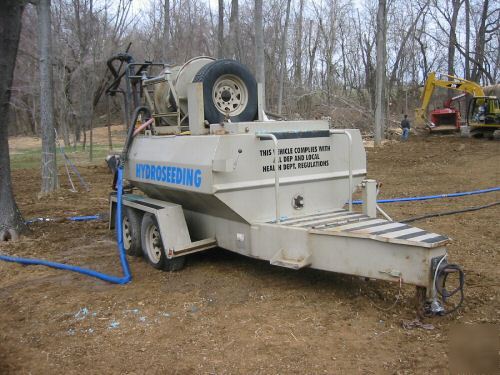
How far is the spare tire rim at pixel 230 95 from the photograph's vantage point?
6.13m

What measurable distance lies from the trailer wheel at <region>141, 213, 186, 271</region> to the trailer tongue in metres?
0.01

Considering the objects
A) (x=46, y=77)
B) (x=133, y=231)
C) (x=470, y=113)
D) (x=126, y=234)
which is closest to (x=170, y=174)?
(x=133, y=231)

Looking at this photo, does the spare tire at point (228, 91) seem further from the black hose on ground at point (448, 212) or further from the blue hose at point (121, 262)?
the black hose on ground at point (448, 212)

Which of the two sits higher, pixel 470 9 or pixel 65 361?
pixel 470 9

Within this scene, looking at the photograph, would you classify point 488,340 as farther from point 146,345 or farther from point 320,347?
point 146,345

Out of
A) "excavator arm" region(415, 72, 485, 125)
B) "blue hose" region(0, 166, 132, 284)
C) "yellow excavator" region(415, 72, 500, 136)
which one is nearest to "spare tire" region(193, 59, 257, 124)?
"blue hose" region(0, 166, 132, 284)

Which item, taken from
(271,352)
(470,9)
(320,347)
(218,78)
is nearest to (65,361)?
(271,352)

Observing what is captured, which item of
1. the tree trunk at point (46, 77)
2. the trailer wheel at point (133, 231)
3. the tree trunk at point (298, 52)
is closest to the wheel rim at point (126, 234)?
the trailer wheel at point (133, 231)

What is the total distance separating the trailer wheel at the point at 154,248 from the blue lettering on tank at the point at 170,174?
0.50m

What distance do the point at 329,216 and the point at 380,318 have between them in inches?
57.3

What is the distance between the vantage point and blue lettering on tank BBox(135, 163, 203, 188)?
552 cm

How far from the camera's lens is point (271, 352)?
3955mm

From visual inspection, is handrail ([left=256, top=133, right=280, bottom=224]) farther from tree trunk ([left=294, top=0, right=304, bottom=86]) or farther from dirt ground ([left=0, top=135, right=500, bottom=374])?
tree trunk ([left=294, top=0, right=304, bottom=86])

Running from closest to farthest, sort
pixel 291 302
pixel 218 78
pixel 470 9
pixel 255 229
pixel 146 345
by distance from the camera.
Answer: pixel 146 345 < pixel 291 302 < pixel 255 229 < pixel 218 78 < pixel 470 9
